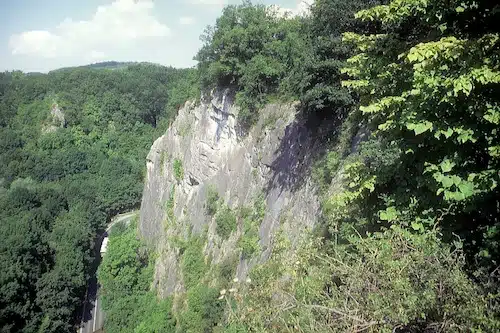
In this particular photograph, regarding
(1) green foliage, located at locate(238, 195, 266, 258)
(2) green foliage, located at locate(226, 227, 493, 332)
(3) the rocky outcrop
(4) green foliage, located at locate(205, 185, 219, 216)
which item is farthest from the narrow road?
(2) green foliage, located at locate(226, 227, 493, 332)

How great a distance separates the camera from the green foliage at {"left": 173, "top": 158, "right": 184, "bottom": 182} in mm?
35750

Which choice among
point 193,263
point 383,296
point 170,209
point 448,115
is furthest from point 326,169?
point 170,209

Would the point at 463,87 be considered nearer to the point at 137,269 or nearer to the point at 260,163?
the point at 260,163

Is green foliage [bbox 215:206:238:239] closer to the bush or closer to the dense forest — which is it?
the dense forest

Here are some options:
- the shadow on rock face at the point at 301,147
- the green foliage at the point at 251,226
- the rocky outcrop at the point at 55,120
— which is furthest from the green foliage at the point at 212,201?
the rocky outcrop at the point at 55,120

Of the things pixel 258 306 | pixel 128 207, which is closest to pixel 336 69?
pixel 258 306

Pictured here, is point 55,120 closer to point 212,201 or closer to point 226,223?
point 212,201

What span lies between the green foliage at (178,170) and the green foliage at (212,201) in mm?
6985

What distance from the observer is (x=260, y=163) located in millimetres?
23750

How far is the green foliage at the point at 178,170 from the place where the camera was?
3575cm

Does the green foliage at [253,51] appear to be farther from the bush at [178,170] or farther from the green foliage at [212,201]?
the bush at [178,170]

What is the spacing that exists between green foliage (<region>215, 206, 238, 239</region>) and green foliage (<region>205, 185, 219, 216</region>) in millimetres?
2187

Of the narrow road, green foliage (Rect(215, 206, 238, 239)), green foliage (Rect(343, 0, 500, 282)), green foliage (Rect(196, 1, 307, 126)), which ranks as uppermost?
green foliage (Rect(196, 1, 307, 126))

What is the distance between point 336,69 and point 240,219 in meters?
12.4
